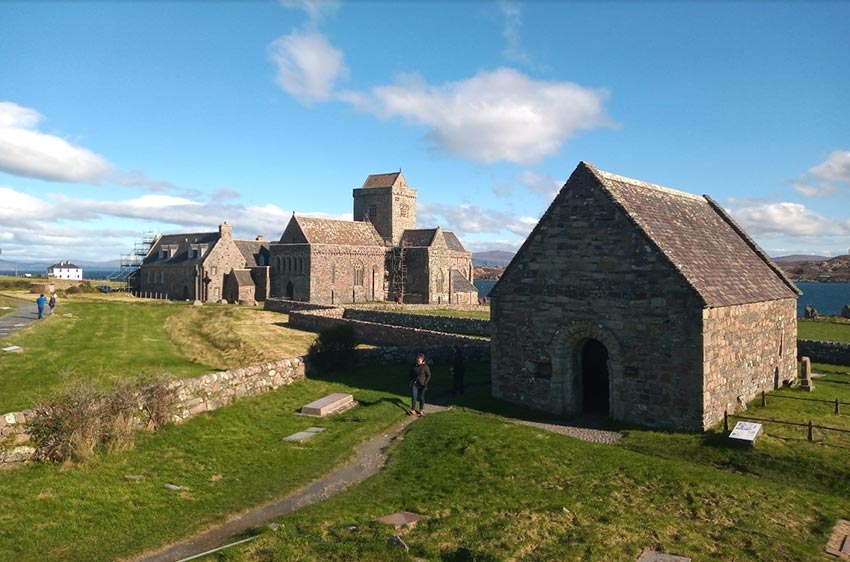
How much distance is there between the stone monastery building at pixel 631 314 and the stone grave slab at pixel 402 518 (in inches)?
317

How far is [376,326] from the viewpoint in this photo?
33156 millimetres

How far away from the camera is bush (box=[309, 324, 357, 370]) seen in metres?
23.0

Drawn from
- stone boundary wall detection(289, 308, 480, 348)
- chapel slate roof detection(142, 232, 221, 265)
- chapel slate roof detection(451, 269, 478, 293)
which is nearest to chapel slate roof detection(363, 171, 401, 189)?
chapel slate roof detection(451, 269, 478, 293)

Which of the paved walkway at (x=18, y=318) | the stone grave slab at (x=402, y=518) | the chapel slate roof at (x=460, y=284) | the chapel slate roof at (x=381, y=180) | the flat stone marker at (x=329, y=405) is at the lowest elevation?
the stone grave slab at (x=402, y=518)

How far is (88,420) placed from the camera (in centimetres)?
1230

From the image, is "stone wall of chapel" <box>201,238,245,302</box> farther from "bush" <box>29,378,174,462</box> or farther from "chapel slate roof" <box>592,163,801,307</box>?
"chapel slate roof" <box>592,163,801,307</box>

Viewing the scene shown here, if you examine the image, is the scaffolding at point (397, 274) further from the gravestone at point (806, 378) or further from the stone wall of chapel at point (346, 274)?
the gravestone at point (806, 378)

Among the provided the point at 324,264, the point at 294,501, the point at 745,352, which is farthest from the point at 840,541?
the point at 324,264

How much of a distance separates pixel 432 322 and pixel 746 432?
2375 cm

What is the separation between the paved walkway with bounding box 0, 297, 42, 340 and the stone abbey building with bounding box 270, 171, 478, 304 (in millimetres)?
23097

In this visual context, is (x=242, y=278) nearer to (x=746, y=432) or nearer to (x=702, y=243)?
(x=702, y=243)

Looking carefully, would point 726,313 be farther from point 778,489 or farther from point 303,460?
point 303,460

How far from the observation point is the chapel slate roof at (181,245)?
214 feet

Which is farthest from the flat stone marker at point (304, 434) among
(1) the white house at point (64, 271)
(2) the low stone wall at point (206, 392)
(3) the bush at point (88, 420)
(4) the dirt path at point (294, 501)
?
(1) the white house at point (64, 271)
